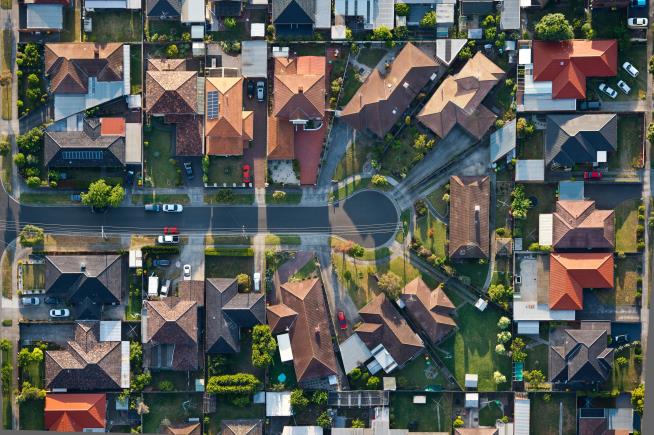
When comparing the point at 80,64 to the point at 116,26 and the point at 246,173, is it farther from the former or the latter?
the point at 246,173

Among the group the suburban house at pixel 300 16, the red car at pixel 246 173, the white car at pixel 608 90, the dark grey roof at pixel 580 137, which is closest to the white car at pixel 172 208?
the red car at pixel 246 173

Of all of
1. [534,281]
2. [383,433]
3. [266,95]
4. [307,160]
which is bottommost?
[383,433]

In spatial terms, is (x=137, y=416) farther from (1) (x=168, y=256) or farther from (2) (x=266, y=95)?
(2) (x=266, y=95)

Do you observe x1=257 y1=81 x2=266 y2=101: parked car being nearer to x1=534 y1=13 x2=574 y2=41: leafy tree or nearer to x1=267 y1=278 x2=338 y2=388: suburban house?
x1=267 y1=278 x2=338 y2=388: suburban house

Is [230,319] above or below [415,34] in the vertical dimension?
below

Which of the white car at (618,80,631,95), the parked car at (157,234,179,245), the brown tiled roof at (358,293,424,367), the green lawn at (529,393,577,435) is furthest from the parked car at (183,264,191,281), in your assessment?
the white car at (618,80,631,95)

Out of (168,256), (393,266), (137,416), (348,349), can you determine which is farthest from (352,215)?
(137,416)
